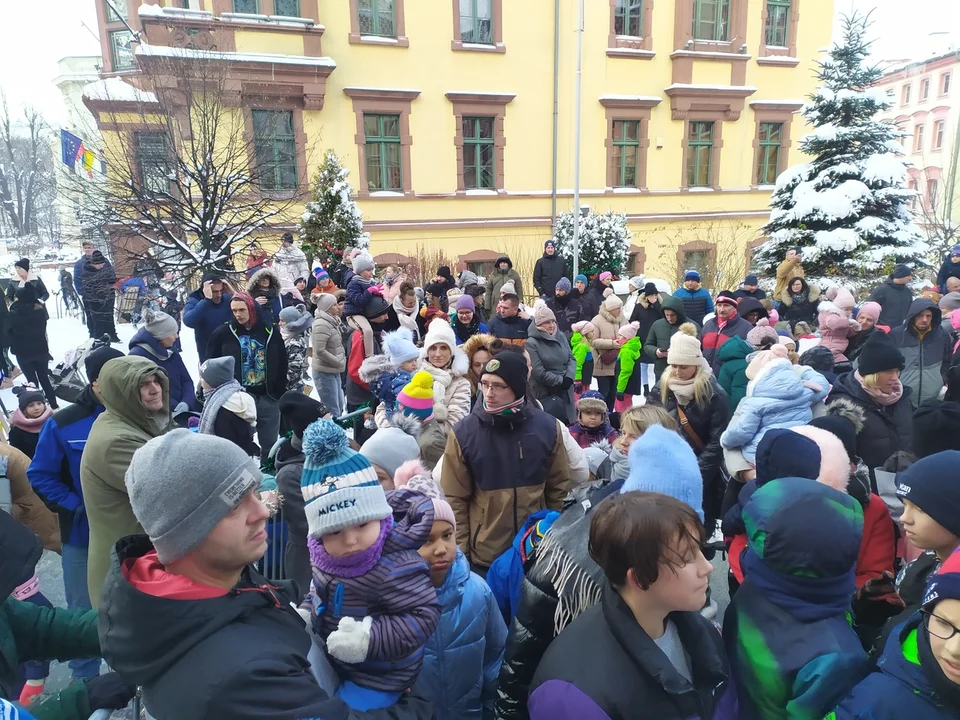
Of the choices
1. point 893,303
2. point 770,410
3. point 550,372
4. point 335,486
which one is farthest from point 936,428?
point 893,303

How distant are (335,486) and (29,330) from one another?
9.42 metres

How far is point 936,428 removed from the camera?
3.34 metres

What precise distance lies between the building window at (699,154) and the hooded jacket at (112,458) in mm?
21606

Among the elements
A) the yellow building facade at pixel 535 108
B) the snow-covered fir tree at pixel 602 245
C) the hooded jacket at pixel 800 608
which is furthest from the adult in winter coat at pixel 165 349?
the snow-covered fir tree at pixel 602 245

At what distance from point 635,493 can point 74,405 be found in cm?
343

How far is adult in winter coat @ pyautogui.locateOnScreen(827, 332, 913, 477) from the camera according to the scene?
3807 millimetres

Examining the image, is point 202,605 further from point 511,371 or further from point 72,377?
point 72,377

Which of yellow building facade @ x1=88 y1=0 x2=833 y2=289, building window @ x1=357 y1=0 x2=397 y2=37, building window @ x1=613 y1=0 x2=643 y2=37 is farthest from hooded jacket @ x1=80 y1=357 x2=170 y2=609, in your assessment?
building window @ x1=613 y1=0 x2=643 y2=37

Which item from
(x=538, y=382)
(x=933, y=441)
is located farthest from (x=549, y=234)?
(x=933, y=441)

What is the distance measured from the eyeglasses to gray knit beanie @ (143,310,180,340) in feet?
18.9

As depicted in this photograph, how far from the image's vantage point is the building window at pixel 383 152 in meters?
18.0

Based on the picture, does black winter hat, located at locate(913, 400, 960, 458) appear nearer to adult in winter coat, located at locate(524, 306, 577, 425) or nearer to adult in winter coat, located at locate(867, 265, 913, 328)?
adult in winter coat, located at locate(524, 306, 577, 425)

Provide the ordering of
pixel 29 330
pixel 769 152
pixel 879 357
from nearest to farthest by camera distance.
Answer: pixel 879 357 < pixel 29 330 < pixel 769 152

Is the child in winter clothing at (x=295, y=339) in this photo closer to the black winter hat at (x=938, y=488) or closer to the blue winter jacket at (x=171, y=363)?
the blue winter jacket at (x=171, y=363)
